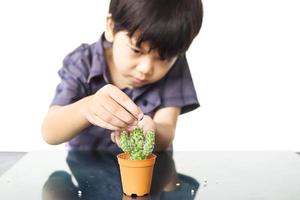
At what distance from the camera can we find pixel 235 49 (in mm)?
2486

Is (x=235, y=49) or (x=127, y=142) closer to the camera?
(x=127, y=142)

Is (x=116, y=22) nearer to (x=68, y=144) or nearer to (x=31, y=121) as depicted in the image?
(x=68, y=144)

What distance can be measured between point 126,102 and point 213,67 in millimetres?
1849

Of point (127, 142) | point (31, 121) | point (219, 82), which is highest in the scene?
point (127, 142)

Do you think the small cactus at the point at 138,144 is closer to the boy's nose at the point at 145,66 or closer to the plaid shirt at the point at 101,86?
the boy's nose at the point at 145,66

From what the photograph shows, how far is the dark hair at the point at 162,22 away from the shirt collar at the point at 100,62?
7.2 inches

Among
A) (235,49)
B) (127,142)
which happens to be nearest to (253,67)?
(235,49)

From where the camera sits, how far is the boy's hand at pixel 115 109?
2.30 ft

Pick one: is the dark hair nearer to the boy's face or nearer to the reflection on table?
the boy's face

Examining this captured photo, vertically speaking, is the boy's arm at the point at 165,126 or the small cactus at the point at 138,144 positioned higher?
the small cactus at the point at 138,144

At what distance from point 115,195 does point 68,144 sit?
2.08 ft

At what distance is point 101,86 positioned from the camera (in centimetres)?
122

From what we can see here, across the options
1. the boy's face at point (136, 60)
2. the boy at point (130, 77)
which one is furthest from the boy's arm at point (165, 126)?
the boy's face at point (136, 60)

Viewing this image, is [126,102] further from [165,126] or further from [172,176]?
[165,126]
